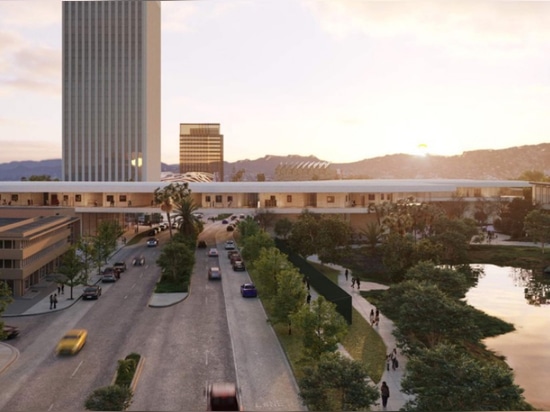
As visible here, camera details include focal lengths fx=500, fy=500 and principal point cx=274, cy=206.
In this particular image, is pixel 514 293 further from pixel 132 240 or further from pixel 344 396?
pixel 132 240

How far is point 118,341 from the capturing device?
34.3 meters

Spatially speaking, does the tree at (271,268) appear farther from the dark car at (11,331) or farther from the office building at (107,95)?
the office building at (107,95)

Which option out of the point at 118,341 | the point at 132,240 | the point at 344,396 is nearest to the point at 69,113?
the point at 132,240

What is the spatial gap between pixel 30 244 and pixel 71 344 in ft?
71.6

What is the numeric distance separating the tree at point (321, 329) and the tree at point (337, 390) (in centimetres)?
866

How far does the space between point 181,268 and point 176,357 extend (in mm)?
22872

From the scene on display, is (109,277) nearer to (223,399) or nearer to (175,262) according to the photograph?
(175,262)

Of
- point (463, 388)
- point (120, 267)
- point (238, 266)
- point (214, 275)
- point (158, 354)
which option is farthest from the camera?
point (238, 266)

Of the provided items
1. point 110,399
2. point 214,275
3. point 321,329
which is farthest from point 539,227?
point 110,399

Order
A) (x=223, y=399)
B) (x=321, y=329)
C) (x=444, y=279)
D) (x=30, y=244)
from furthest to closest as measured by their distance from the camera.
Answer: (x=30, y=244) < (x=444, y=279) < (x=321, y=329) < (x=223, y=399)

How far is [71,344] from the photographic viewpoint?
105 feet

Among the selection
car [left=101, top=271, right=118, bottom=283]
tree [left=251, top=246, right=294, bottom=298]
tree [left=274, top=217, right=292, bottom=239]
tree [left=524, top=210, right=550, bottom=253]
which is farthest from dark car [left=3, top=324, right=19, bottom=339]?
tree [left=524, top=210, right=550, bottom=253]

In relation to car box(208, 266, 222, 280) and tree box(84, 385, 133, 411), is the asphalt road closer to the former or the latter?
tree box(84, 385, 133, 411)

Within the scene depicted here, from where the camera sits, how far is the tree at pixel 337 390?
61.4 feet
